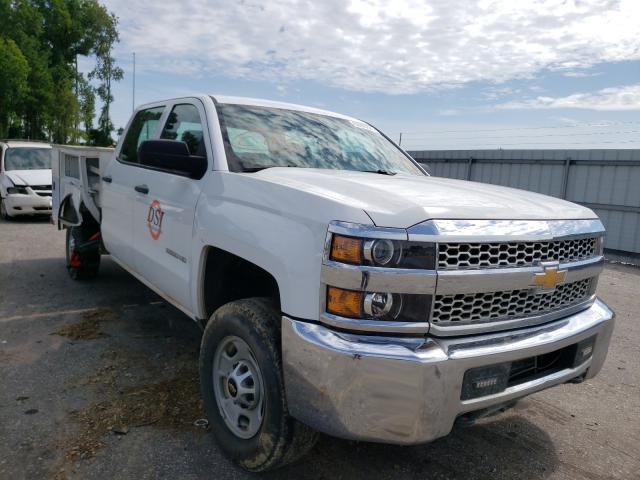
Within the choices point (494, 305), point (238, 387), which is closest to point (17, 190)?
point (238, 387)

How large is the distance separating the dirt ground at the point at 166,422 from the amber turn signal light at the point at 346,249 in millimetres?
1254

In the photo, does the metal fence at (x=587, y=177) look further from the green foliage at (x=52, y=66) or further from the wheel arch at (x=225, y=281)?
the green foliage at (x=52, y=66)

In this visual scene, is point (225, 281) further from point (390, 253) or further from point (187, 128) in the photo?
point (390, 253)

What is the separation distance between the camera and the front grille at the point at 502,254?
7.09 ft

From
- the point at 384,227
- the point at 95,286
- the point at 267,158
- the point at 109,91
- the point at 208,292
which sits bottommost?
the point at 95,286

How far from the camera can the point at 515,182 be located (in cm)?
1345

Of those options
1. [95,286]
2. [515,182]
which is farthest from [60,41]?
[95,286]

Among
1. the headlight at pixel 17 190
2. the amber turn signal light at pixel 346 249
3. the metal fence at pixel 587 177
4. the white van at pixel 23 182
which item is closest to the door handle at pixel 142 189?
the amber turn signal light at pixel 346 249

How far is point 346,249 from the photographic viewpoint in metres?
2.11

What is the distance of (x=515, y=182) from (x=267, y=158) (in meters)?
11.5

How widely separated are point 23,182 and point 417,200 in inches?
452

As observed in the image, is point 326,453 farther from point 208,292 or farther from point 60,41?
point 60,41

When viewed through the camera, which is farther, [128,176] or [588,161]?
[588,161]

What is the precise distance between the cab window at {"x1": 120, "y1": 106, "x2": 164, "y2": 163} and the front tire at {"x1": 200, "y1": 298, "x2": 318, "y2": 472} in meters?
2.21
